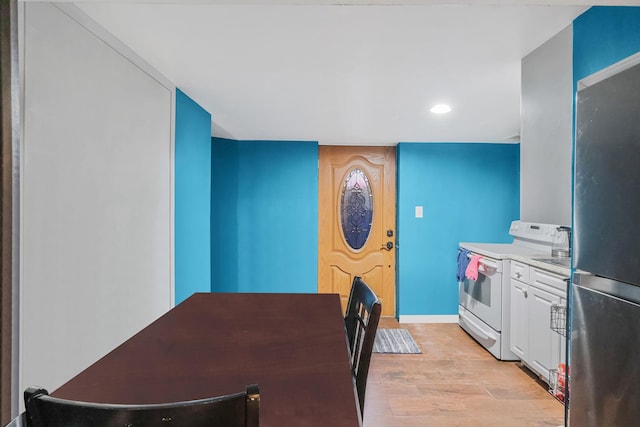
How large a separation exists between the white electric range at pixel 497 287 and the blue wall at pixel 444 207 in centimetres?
80

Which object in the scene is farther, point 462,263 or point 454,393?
point 462,263

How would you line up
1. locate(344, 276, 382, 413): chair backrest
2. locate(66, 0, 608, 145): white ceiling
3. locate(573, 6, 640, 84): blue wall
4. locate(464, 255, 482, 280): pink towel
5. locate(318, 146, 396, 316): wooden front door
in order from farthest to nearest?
locate(318, 146, 396, 316): wooden front door < locate(464, 255, 482, 280): pink towel < locate(66, 0, 608, 145): white ceiling < locate(573, 6, 640, 84): blue wall < locate(344, 276, 382, 413): chair backrest

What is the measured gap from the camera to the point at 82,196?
1537mm

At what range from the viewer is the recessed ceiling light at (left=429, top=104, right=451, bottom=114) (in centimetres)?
292

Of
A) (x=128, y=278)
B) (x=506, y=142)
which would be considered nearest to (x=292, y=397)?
(x=128, y=278)

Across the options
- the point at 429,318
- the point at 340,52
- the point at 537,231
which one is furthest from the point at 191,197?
the point at 429,318

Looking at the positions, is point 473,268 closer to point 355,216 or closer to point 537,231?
point 537,231

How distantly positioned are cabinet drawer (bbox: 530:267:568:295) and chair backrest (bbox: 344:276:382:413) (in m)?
1.59

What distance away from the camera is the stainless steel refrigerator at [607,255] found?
3.99ft

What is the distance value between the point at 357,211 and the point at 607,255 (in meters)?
3.36

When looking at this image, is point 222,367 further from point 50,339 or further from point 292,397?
point 50,339

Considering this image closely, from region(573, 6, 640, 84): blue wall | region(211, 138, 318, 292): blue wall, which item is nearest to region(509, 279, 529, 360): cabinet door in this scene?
region(573, 6, 640, 84): blue wall

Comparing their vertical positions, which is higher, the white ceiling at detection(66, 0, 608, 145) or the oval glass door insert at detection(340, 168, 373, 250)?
the white ceiling at detection(66, 0, 608, 145)

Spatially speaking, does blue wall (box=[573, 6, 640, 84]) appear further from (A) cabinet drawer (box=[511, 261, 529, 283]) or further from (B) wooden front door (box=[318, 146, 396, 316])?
(B) wooden front door (box=[318, 146, 396, 316])
